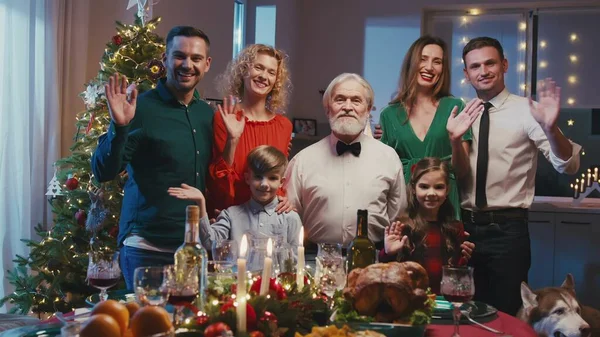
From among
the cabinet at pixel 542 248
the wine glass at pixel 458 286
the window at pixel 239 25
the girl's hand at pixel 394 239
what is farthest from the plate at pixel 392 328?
the window at pixel 239 25

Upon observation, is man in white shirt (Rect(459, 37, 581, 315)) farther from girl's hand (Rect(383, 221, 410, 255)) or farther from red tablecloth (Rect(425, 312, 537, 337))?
red tablecloth (Rect(425, 312, 537, 337))

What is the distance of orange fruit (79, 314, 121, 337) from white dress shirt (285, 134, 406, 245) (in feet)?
5.22

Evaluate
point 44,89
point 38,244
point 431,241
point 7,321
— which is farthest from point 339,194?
point 44,89

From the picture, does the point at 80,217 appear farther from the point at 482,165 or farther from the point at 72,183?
the point at 482,165

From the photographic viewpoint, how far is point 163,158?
A: 276 centimetres

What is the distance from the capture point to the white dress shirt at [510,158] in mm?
3104

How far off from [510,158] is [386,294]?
1.65 metres

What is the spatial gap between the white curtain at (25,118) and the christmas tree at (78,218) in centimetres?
14

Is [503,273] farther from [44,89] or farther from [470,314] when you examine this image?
[44,89]

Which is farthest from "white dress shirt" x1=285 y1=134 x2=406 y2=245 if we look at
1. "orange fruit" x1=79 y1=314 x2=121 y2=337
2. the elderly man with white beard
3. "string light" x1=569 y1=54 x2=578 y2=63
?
"string light" x1=569 y1=54 x2=578 y2=63

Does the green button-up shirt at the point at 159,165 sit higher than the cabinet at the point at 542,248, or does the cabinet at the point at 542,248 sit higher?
the green button-up shirt at the point at 159,165

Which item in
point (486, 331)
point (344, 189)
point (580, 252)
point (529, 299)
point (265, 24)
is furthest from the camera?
point (265, 24)

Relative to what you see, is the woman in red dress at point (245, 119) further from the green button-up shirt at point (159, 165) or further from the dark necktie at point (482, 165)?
the dark necktie at point (482, 165)

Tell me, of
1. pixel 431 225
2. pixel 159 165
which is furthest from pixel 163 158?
pixel 431 225
